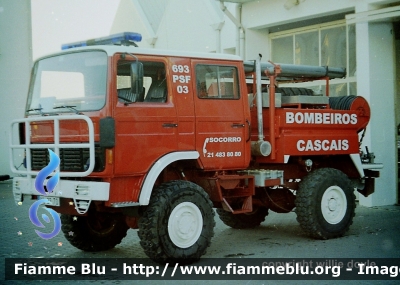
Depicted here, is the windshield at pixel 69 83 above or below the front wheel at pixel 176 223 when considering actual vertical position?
above

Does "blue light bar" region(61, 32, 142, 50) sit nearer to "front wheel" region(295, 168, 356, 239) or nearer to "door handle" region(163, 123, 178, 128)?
"door handle" region(163, 123, 178, 128)

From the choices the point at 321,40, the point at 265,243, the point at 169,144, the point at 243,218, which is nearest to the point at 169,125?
the point at 169,144

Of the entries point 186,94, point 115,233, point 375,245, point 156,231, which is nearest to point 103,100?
point 186,94

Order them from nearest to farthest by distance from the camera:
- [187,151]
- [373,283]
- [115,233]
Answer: [373,283], [187,151], [115,233]

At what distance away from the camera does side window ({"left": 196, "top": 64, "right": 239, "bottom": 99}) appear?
7769 mm

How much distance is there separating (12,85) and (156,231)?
467 inches

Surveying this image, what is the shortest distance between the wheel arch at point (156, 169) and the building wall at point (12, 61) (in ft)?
36.5

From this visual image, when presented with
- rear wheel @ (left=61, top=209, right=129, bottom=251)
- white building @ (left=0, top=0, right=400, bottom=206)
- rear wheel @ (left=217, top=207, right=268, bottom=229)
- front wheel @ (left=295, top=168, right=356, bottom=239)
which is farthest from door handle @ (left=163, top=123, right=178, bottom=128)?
white building @ (left=0, top=0, right=400, bottom=206)

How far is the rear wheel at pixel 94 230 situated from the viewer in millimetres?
7980

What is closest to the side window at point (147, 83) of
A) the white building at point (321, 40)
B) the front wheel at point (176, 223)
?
the front wheel at point (176, 223)

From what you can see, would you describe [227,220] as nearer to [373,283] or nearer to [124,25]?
[373,283]

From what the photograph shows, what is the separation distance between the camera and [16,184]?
7516mm

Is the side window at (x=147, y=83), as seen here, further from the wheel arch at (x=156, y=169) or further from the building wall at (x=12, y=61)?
the building wall at (x=12, y=61)

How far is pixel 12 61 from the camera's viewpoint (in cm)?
1744
